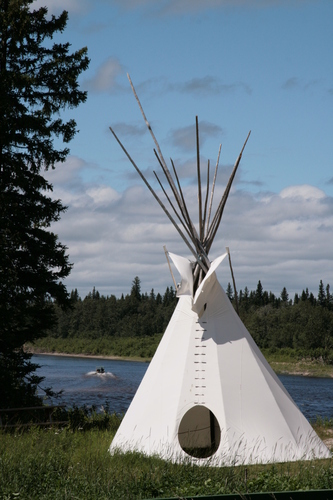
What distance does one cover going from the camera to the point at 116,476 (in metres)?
5.83

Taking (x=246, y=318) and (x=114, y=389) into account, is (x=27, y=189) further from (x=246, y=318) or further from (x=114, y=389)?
(x=246, y=318)

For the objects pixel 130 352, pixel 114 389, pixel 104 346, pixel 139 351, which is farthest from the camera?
pixel 104 346

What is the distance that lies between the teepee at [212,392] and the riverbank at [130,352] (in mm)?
29968

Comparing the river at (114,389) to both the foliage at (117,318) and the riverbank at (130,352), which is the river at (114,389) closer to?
the riverbank at (130,352)

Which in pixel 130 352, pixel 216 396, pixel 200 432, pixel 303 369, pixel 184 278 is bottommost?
pixel 303 369

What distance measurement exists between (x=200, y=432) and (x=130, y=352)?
119 feet

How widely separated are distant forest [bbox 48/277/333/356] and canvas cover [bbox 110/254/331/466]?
29052mm

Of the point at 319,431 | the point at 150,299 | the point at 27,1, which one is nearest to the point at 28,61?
the point at 27,1

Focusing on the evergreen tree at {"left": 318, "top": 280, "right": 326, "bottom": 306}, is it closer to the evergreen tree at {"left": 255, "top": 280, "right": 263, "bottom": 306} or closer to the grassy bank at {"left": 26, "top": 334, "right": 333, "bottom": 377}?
the evergreen tree at {"left": 255, "top": 280, "right": 263, "bottom": 306}

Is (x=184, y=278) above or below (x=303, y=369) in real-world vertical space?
above

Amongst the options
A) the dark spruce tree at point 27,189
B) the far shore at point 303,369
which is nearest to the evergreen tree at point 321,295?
the far shore at point 303,369

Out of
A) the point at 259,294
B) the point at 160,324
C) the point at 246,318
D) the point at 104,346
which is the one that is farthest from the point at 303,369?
the point at 259,294

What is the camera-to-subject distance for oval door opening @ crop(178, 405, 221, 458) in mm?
9062

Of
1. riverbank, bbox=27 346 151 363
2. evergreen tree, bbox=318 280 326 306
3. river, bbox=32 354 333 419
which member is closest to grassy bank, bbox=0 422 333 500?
river, bbox=32 354 333 419
